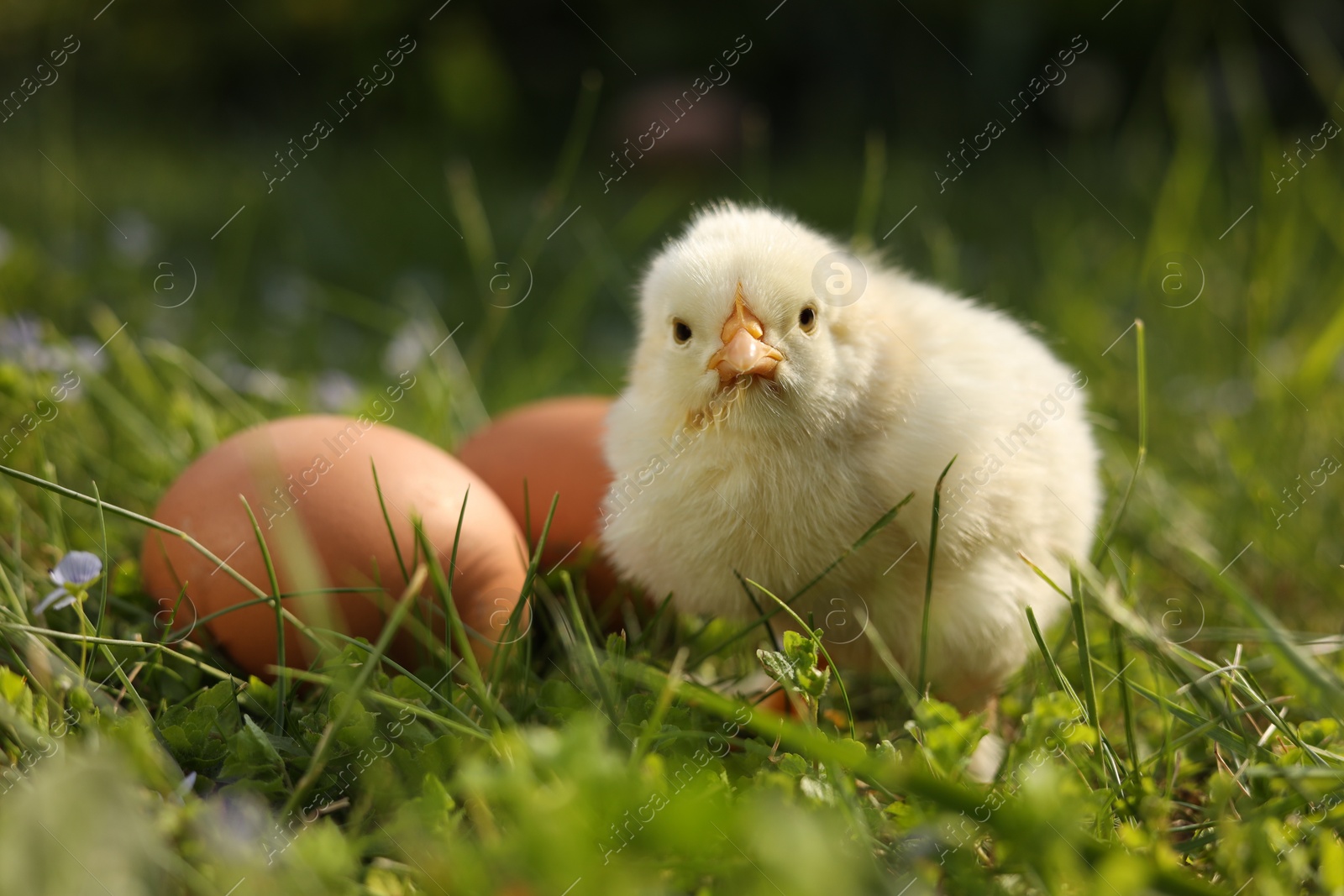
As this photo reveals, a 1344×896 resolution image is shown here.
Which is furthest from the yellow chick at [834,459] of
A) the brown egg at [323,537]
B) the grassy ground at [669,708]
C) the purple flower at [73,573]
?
the purple flower at [73,573]

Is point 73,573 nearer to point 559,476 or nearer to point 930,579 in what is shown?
point 559,476

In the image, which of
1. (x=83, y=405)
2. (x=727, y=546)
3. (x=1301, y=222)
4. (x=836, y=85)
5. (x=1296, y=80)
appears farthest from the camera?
(x=836, y=85)

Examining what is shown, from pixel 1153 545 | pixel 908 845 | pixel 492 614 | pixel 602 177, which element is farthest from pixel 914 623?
pixel 602 177

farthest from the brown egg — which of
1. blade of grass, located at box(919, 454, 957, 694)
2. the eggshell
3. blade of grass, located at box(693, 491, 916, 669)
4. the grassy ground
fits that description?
blade of grass, located at box(919, 454, 957, 694)

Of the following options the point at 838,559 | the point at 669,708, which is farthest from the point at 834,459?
the point at 669,708

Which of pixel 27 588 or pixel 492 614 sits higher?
pixel 27 588

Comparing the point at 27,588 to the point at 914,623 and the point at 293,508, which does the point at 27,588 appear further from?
the point at 914,623

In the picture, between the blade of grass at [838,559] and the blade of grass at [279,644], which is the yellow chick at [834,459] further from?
the blade of grass at [279,644]
